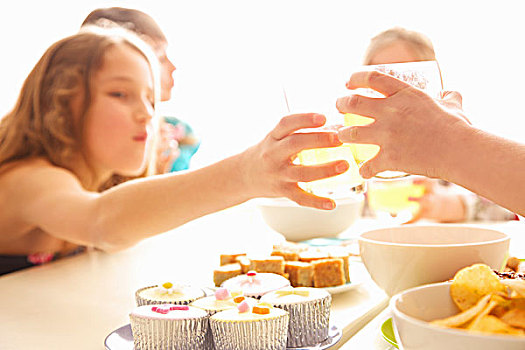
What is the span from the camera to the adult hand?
0.67 metres

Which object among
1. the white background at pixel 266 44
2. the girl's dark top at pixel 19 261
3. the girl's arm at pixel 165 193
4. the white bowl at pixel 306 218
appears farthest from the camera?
the white background at pixel 266 44

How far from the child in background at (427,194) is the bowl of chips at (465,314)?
1426 mm

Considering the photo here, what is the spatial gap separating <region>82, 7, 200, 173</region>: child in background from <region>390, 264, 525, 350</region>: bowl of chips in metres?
2.03

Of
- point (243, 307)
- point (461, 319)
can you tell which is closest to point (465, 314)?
point (461, 319)

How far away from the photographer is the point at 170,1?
127 inches

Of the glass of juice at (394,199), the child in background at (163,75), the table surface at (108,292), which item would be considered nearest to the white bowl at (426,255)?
the table surface at (108,292)

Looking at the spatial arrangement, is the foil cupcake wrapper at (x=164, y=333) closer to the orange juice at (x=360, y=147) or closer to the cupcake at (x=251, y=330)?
the cupcake at (x=251, y=330)

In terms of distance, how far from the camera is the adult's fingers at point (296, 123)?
0.78 meters

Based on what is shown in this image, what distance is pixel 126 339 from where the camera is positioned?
0.72 metres

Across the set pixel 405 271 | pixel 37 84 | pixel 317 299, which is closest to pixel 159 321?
pixel 317 299

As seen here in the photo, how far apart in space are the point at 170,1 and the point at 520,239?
249cm

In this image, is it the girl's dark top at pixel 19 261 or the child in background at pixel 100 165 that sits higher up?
the child in background at pixel 100 165

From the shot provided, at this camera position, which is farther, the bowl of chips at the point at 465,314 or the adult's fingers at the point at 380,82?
the adult's fingers at the point at 380,82

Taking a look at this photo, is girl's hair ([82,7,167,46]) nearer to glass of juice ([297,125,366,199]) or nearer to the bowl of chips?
glass of juice ([297,125,366,199])
